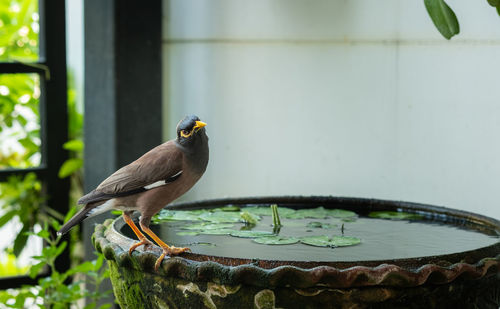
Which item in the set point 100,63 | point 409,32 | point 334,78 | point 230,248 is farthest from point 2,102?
point 230,248

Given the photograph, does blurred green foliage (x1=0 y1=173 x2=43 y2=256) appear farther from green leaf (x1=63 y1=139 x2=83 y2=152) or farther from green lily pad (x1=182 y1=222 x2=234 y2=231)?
green lily pad (x1=182 y1=222 x2=234 y2=231)

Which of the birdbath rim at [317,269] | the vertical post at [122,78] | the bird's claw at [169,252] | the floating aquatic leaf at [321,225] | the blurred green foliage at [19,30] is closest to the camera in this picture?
the birdbath rim at [317,269]

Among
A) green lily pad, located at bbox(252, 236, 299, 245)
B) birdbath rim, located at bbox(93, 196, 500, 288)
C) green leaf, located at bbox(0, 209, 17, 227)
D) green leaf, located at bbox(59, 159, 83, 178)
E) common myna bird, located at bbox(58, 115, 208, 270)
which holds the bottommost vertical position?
green leaf, located at bbox(0, 209, 17, 227)

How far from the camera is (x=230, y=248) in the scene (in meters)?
1.69

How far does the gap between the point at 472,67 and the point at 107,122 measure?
1.54 meters

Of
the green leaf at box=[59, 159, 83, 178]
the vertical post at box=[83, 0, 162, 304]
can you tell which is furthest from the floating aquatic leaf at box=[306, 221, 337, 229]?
the green leaf at box=[59, 159, 83, 178]

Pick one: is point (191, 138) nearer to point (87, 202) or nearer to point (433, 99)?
point (87, 202)

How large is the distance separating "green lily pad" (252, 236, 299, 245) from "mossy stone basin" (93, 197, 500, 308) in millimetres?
27

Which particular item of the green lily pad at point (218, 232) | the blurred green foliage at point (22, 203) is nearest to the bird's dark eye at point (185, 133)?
the green lily pad at point (218, 232)

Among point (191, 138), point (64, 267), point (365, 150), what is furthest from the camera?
point (64, 267)

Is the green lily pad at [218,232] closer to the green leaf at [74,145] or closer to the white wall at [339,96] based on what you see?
the white wall at [339,96]

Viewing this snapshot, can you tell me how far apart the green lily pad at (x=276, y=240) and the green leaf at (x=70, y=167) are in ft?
5.79

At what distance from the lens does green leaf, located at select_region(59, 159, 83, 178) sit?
333cm

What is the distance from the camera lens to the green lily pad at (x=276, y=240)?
1.75 meters
